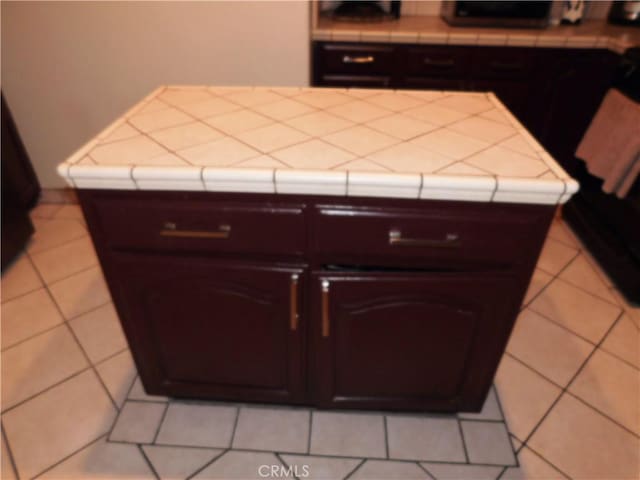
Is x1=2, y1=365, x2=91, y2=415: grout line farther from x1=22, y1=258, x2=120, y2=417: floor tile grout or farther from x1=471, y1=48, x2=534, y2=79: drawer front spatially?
x1=471, y1=48, x2=534, y2=79: drawer front

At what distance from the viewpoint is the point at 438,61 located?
225 cm

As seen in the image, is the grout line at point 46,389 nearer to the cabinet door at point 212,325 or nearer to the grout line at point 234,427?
the cabinet door at point 212,325

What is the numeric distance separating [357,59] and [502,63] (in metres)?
0.76

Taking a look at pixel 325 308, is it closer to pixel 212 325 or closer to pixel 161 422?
pixel 212 325

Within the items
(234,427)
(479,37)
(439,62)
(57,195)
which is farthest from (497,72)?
(57,195)

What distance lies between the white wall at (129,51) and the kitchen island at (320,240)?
0.78 meters

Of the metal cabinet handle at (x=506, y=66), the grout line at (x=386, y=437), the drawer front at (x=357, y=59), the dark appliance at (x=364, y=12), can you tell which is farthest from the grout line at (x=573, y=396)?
the dark appliance at (x=364, y=12)

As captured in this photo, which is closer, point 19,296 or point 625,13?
point 19,296

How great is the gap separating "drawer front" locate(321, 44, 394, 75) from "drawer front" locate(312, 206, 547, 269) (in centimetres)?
154

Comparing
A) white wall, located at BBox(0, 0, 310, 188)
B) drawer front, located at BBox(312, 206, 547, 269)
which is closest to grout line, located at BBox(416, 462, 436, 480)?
drawer front, located at BBox(312, 206, 547, 269)

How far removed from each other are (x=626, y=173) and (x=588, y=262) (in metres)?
0.54

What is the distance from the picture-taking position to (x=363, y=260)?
104 cm

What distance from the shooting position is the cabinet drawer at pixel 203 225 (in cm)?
99

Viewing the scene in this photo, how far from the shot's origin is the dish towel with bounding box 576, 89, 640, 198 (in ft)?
5.84
